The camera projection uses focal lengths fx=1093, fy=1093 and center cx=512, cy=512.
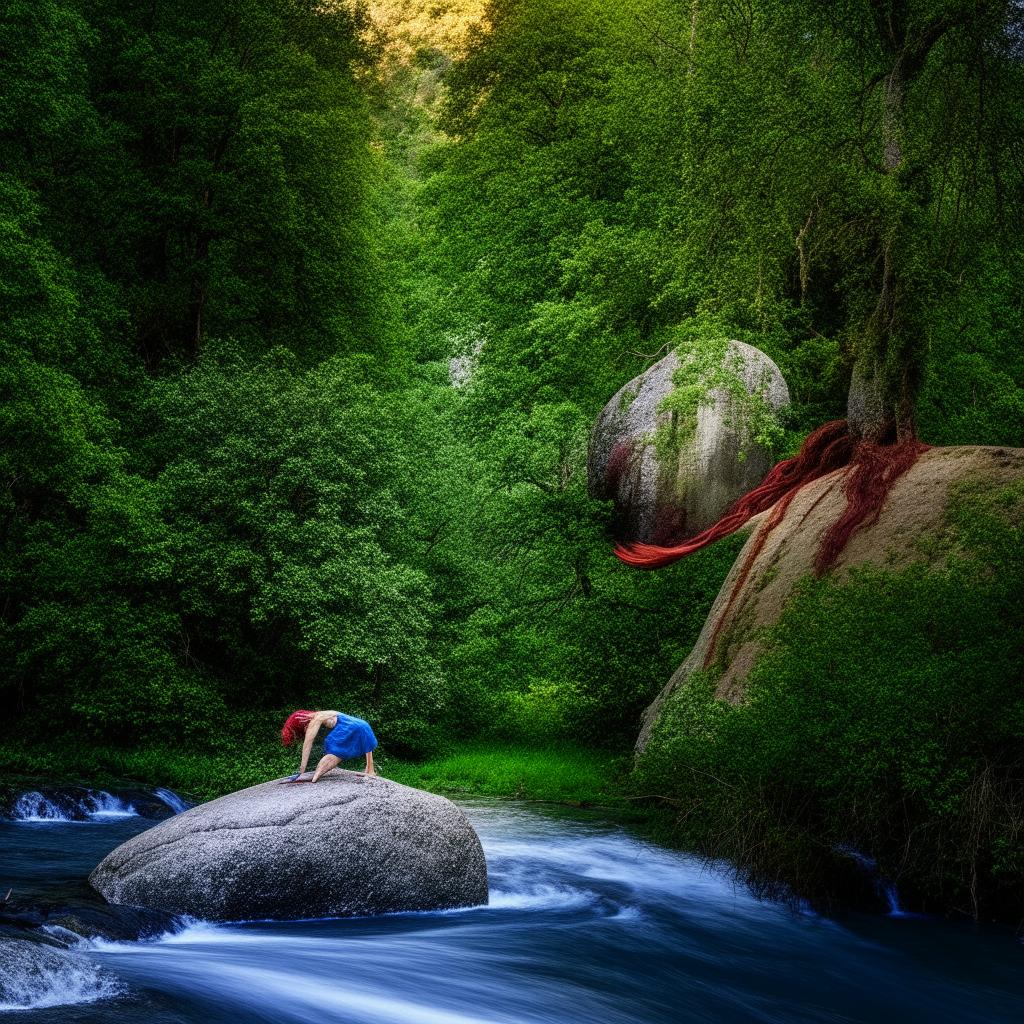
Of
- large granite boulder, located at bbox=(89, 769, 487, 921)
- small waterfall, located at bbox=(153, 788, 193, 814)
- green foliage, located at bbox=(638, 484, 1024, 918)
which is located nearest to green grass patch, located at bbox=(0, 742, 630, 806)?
small waterfall, located at bbox=(153, 788, 193, 814)

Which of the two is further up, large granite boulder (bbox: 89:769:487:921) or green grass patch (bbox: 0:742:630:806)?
large granite boulder (bbox: 89:769:487:921)

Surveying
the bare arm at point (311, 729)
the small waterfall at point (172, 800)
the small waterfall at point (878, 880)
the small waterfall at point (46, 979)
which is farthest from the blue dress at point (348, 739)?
the small waterfall at point (172, 800)

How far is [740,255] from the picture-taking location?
16078 millimetres

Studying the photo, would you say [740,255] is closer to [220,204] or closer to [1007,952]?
[1007,952]

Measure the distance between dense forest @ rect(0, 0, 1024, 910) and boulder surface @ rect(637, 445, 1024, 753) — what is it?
108cm

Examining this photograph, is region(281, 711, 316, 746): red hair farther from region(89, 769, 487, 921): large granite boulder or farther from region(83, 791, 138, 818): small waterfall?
region(83, 791, 138, 818): small waterfall

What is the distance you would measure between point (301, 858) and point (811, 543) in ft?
27.5

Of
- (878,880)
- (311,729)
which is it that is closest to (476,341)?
(311,729)

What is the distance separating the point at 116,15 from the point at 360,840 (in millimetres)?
22458

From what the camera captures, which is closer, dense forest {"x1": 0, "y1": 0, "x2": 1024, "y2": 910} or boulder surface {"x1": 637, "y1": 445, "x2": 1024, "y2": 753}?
boulder surface {"x1": 637, "y1": 445, "x2": 1024, "y2": 753}

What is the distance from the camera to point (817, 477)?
17.0 meters

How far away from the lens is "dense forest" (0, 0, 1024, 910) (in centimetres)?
1433

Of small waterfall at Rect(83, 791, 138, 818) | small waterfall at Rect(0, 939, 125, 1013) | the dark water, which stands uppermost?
small waterfall at Rect(0, 939, 125, 1013)

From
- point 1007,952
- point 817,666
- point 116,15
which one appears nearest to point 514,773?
point 817,666
